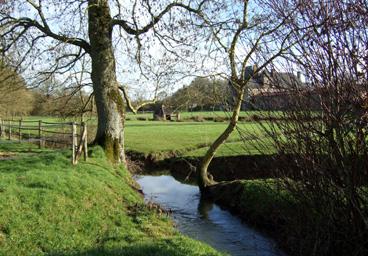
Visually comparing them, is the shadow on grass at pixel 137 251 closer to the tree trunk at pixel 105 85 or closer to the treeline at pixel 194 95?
the treeline at pixel 194 95

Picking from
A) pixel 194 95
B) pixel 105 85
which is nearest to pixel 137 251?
pixel 194 95

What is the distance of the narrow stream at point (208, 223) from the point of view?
39.1 ft

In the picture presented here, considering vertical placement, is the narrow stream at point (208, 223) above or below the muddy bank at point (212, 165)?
below

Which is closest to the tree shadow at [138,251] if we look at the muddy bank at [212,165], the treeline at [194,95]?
the treeline at [194,95]

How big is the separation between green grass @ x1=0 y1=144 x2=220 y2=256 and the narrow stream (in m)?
1.28

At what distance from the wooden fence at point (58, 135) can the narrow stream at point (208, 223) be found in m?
3.86

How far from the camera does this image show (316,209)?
686 cm

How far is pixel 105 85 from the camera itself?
18266 millimetres

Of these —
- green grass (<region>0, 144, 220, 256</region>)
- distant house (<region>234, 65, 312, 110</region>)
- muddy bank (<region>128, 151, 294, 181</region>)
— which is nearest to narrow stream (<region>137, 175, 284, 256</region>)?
green grass (<region>0, 144, 220, 256</region>)

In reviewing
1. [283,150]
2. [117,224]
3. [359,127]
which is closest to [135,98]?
[117,224]

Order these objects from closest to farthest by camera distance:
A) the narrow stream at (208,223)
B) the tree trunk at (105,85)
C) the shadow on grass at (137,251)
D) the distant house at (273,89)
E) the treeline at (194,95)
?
the distant house at (273,89)
the shadow on grass at (137,251)
the narrow stream at (208,223)
the treeline at (194,95)
the tree trunk at (105,85)

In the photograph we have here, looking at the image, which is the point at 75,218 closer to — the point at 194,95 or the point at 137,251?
the point at 137,251

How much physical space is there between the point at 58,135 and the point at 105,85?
10.8m

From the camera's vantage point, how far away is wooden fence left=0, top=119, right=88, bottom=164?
1598 centimetres
